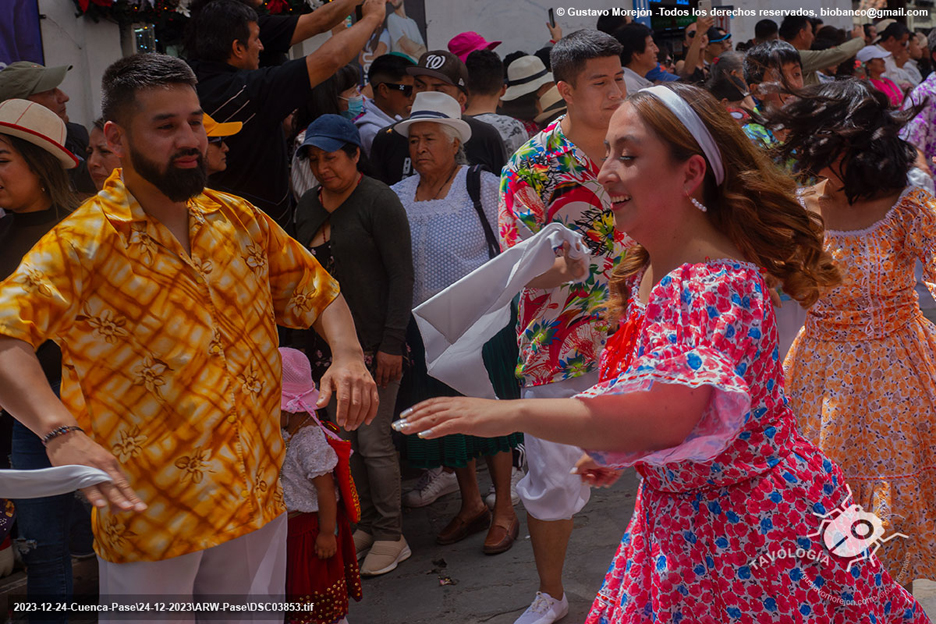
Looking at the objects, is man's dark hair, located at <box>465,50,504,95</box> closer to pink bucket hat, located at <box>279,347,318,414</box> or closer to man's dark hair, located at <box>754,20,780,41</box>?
pink bucket hat, located at <box>279,347,318,414</box>

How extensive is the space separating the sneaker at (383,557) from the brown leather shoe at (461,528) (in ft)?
0.83

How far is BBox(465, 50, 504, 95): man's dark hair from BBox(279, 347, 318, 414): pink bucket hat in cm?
340

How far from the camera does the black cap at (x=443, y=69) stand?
242 inches

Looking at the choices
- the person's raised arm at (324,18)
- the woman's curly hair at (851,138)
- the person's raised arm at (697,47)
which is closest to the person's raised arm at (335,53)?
the person's raised arm at (324,18)

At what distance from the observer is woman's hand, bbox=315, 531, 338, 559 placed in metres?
3.91

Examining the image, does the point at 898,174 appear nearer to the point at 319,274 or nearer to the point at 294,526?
the point at 319,274

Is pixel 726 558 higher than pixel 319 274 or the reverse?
the reverse

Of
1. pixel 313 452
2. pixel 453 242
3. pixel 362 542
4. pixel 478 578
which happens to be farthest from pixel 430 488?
pixel 313 452

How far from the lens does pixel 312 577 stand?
3914 mm

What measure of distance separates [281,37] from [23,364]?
359 centimetres

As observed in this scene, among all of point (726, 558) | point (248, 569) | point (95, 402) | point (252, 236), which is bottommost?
point (248, 569)

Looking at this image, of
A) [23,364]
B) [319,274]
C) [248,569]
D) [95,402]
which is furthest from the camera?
[319,274]

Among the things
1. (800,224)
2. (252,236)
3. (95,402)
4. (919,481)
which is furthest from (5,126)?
(919,481)

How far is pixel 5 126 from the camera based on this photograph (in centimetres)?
380
